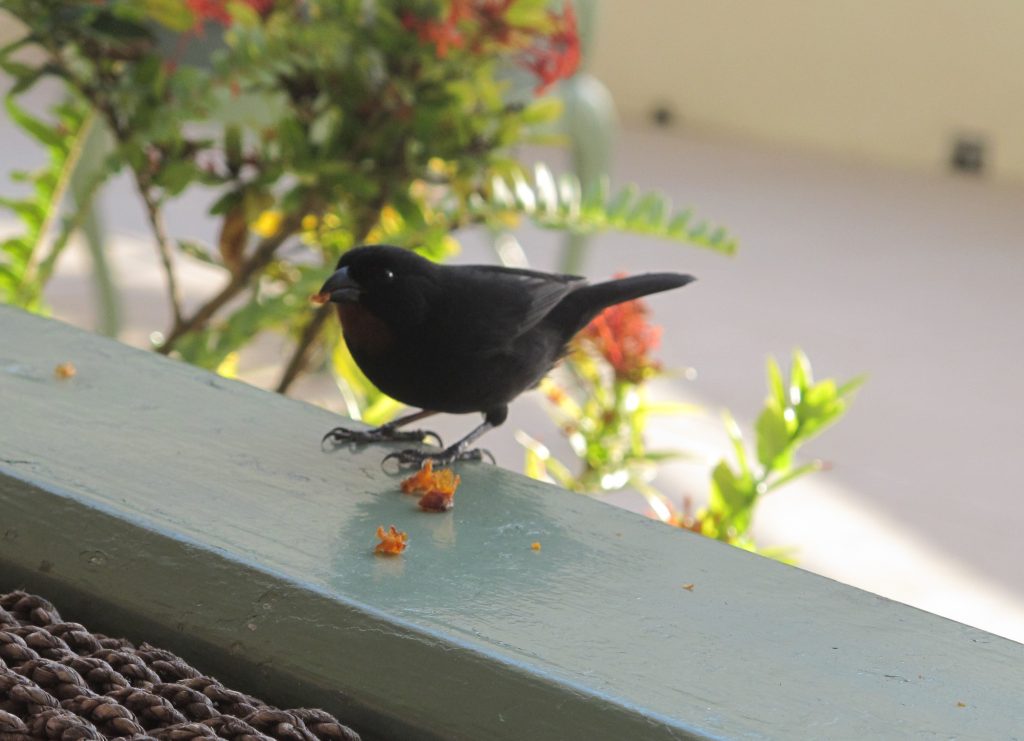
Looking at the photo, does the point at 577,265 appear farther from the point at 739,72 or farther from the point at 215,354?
the point at 739,72

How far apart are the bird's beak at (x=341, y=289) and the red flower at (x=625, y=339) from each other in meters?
0.60

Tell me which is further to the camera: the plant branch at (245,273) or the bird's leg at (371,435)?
the plant branch at (245,273)

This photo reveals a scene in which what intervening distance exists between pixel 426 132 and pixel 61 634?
1.37 meters

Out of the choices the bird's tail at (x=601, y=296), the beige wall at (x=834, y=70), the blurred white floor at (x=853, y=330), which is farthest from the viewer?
the beige wall at (x=834, y=70)

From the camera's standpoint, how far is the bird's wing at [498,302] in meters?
1.33

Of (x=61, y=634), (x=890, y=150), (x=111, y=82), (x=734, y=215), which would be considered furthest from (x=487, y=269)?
(x=890, y=150)

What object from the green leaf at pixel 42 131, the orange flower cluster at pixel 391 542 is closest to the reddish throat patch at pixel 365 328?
the orange flower cluster at pixel 391 542

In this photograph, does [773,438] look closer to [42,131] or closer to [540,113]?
[540,113]

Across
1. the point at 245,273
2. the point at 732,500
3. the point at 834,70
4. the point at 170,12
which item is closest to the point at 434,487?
the point at 732,500

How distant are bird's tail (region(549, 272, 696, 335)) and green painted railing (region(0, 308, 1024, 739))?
0.51 meters

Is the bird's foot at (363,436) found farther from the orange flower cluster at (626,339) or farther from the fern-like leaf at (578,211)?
the fern-like leaf at (578,211)

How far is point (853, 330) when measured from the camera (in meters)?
4.93

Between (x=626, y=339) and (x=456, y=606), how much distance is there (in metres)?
1.07

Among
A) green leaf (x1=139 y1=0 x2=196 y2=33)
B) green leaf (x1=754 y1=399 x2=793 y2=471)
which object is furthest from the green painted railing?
green leaf (x1=139 y1=0 x2=196 y2=33)
